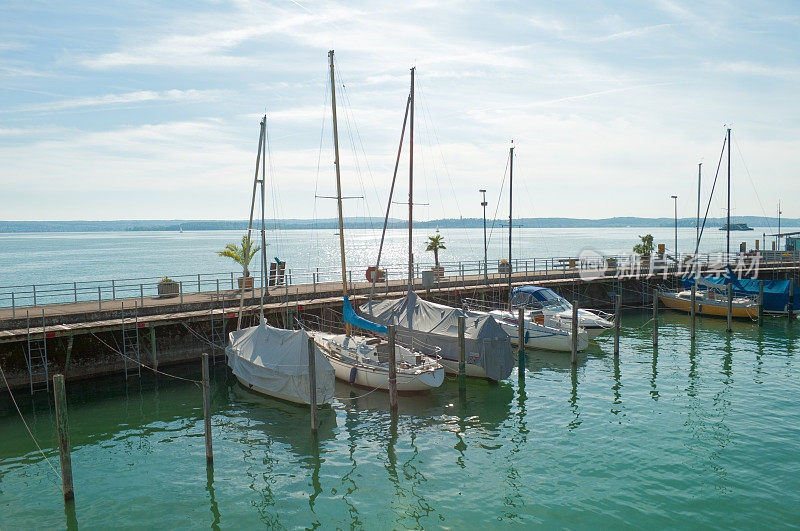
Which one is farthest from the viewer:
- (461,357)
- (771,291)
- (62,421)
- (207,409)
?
(771,291)

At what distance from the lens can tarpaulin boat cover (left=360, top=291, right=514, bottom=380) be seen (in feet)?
82.4

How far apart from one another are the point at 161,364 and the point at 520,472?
749 inches

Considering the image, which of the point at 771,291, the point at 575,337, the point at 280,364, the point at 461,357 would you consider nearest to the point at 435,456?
the point at 461,357

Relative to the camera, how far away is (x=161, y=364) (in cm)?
2811

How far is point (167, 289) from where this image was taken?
32531mm

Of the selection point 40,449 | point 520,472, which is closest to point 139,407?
point 40,449

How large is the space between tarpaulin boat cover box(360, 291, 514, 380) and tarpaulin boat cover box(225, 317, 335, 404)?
6.40 metres

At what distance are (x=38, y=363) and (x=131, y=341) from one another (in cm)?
378

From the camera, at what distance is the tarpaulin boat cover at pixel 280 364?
2086 centimetres

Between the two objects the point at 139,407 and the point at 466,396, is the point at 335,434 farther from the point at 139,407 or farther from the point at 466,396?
the point at 139,407

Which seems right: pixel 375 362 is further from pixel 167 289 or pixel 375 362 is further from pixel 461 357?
pixel 167 289

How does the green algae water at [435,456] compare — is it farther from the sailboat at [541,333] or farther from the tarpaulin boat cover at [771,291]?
the tarpaulin boat cover at [771,291]

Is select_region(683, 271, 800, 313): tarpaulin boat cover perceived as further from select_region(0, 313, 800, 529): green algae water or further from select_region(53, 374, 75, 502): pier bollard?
select_region(53, 374, 75, 502): pier bollard

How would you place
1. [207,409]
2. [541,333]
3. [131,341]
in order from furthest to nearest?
[541,333]
[131,341]
[207,409]
